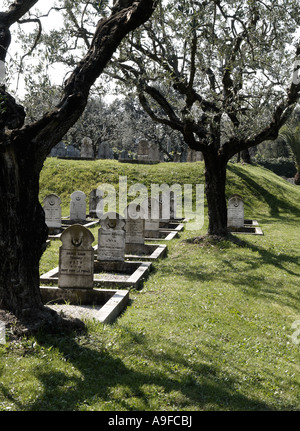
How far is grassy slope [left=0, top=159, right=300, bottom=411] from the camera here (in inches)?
181

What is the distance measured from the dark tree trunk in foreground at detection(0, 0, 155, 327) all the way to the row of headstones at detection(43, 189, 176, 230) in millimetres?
7592

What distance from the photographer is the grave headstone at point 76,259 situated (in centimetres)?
857

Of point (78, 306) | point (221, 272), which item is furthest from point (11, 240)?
point (221, 272)

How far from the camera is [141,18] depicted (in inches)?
254

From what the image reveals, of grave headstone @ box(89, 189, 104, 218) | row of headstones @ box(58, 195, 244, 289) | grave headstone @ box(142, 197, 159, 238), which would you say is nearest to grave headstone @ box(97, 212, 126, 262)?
row of headstones @ box(58, 195, 244, 289)

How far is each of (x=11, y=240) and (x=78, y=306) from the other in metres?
2.81

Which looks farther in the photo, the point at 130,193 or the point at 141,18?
the point at 130,193

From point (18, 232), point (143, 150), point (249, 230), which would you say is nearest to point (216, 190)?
point (249, 230)

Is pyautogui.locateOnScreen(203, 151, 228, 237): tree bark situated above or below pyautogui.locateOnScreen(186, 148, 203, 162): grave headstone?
below

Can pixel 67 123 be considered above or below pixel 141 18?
below

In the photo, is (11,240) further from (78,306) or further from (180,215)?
(180,215)

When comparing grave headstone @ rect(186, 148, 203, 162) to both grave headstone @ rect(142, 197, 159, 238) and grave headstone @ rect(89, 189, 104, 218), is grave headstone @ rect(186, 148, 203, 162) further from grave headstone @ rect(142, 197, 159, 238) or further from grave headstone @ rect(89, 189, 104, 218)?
grave headstone @ rect(142, 197, 159, 238)
